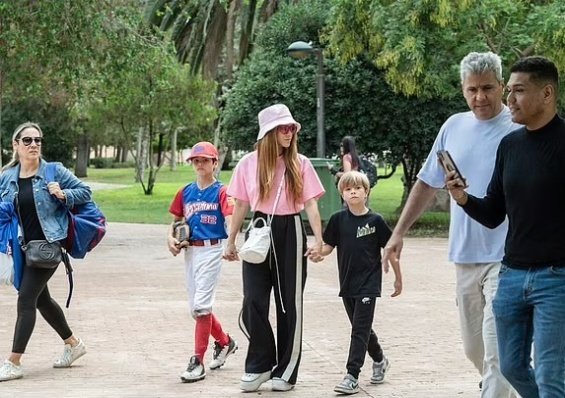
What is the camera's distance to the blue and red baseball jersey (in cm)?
788

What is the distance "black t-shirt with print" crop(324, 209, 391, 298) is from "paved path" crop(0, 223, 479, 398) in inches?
26.9

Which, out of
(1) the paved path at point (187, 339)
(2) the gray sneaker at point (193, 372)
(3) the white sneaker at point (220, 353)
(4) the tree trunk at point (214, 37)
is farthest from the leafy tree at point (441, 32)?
(4) the tree trunk at point (214, 37)

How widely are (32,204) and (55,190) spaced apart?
0.22 m

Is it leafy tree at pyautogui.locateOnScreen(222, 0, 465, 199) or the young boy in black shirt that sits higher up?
leafy tree at pyautogui.locateOnScreen(222, 0, 465, 199)

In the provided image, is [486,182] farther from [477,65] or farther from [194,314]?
[194,314]

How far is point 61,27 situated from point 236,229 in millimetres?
10783

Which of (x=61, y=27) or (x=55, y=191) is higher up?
(x=61, y=27)

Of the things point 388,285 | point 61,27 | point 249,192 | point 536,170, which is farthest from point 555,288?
point 61,27

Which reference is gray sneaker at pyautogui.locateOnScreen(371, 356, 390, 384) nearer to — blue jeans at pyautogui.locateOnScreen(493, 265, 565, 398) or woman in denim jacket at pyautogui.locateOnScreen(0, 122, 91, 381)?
woman in denim jacket at pyautogui.locateOnScreen(0, 122, 91, 381)

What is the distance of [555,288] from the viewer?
4.68 metres

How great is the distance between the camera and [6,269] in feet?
26.6

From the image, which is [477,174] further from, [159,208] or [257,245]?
[159,208]

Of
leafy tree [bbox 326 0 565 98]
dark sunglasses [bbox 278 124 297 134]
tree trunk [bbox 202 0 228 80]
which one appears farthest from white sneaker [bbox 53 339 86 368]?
tree trunk [bbox 202 0 228 80]

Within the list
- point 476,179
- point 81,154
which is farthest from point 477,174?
point 81,154
